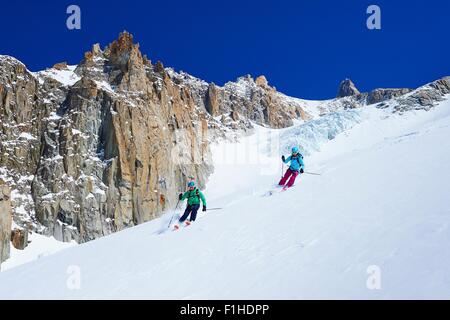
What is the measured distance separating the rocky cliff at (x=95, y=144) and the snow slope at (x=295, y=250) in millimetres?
63107

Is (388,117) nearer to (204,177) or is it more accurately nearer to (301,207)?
(204,177)

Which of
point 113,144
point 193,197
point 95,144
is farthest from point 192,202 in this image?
point 95,144

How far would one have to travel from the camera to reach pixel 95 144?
3278 inches

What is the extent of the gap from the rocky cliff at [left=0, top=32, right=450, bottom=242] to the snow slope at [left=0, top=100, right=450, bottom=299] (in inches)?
2485

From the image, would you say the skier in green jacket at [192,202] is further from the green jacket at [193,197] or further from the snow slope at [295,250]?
the snow slope at [295,250]

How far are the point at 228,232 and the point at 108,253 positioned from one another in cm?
375

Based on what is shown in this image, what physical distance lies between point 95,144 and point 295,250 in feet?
256

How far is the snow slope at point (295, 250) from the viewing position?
7695mm

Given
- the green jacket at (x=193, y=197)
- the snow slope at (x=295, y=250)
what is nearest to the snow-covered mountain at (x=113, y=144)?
the snow slope at (x=295, y=250)

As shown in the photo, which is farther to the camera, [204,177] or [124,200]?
[204,177]

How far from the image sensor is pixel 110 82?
318 feet

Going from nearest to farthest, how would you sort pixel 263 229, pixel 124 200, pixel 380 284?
pixel 380 284 → pixel 263 229 → pixel 124 200

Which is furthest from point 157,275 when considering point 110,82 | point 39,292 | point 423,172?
point 110,82

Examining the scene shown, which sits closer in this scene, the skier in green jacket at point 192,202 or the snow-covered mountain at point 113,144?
the skier in green jacket at point 192,202
